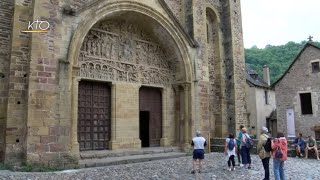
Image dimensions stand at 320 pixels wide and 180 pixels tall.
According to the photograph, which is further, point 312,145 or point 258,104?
point 258,104

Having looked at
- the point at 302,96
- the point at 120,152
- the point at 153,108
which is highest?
the point at 302,96

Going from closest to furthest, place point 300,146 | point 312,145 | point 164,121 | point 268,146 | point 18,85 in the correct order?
point 268,146 < point 18,85 < point 312,145 < point 300,146 < point 164,121

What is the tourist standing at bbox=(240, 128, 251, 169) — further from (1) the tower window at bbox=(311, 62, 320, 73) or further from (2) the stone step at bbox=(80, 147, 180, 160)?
(1) the tower window at bbox=(311, 62, 320, 73)

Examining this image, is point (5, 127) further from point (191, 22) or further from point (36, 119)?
point (191, 22)

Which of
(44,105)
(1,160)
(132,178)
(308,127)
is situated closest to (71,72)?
(44,105)

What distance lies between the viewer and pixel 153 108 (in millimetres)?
13000

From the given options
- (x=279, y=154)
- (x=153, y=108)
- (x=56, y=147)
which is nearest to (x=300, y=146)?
(x=153, y=108)

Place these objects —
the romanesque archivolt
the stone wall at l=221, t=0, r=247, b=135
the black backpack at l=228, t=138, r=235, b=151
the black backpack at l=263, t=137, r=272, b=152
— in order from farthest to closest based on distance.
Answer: the stone wall at l=221, t=0, r=247, b=135 < the romanesque archivolt < the black backpack at l=228, t=138, r=235, b=151 < the black backpack at l=263, t=137, r=272, b=152

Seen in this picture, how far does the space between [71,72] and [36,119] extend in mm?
1797

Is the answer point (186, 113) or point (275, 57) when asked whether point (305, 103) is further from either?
point (275, 57)

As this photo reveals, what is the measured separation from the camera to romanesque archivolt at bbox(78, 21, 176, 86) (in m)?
10.8

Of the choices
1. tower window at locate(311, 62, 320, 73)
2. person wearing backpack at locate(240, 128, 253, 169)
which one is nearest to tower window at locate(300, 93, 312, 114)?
tower window at locate(311, 62, 320, 73)

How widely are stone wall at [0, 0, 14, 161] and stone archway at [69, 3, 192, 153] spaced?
1902mm

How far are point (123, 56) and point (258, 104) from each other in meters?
16.7
